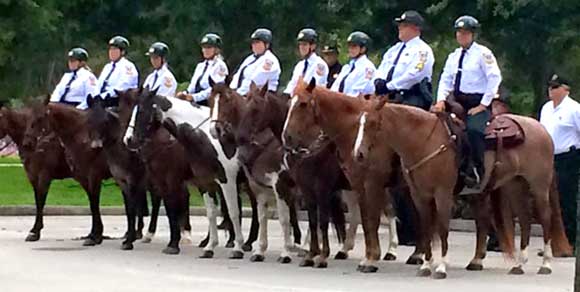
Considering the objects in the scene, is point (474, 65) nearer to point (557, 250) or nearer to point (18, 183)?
point (557, 250)

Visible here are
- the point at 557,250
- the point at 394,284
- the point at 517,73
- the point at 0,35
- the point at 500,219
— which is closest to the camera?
the point at 394,284

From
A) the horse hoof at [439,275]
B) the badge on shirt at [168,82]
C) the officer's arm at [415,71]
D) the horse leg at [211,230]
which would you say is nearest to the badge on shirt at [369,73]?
the officer's arm at [415,71]

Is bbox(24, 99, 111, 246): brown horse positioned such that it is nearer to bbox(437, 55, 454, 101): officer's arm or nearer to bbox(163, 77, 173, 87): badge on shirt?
bbox(163, 77, 173, 87): badge on shirt

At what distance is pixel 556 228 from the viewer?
20547 millimetres

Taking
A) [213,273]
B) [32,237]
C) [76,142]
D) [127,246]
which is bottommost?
[32,237]

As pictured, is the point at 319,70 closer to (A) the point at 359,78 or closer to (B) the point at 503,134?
(A) the point at 359,78

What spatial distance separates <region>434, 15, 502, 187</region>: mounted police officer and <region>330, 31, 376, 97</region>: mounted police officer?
192cm

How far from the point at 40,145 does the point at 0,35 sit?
12227mm

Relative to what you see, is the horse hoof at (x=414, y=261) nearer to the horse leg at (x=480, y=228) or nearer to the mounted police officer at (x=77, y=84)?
the horse leg at (x=480, y=228)

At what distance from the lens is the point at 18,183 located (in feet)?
117

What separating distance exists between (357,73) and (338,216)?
A: 2.06m

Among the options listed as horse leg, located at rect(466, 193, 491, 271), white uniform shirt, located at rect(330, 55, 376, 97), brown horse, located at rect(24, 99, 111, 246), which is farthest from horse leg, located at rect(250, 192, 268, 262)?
brown horse, located at rect(24, 99, 111, 246)

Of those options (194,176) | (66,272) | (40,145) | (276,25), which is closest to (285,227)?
(194,176)

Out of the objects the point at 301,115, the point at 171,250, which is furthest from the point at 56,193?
the point at 301,115
